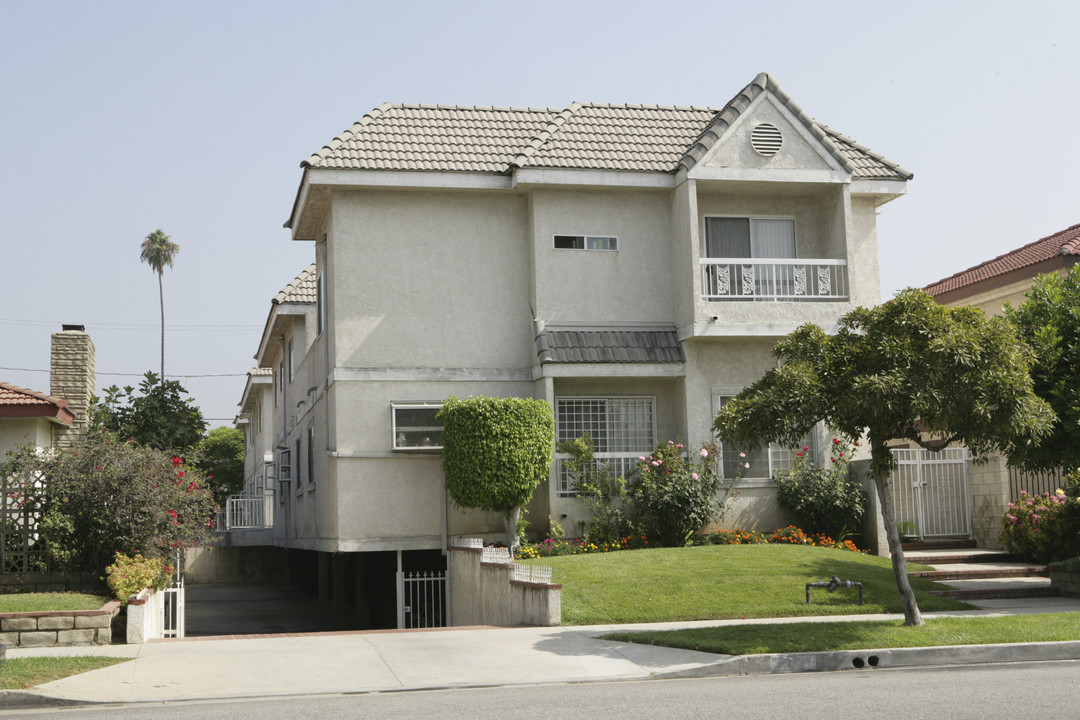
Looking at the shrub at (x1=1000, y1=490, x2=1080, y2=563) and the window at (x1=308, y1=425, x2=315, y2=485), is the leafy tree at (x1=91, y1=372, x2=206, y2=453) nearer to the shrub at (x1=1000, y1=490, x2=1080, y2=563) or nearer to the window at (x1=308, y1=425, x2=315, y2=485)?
the window at (x1=308, y1=425, x2=315, y2=485)

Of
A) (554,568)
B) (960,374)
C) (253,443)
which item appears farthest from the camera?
(253,443)

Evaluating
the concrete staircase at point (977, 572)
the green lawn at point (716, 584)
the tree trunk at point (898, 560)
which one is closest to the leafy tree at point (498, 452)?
the green lawn at point (716, 584)

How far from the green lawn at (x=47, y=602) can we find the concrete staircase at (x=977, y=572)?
11.8 metres

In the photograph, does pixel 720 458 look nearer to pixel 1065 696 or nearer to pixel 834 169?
pixel 834 169

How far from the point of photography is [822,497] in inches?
803

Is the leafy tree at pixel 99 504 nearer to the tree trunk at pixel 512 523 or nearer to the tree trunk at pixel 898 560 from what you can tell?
the tree trunk at pixel 512 523

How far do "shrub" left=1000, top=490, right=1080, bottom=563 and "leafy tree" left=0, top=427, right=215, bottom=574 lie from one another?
545 inches

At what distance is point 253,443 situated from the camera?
159 feet

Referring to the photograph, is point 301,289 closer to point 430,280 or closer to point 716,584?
point 430,280

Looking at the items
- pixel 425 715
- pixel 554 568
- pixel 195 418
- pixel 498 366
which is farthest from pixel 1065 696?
Answer: pixel 195 418

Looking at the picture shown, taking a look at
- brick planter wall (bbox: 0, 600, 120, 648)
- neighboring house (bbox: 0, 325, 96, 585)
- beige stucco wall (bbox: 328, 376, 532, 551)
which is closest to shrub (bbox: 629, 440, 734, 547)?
beige stucco wall (bbox: 328, 376, 532, 551)

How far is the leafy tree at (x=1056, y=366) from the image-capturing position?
16250 mm

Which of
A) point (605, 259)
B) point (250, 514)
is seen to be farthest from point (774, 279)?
point (250, 514)

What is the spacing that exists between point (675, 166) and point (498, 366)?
5088 mm
